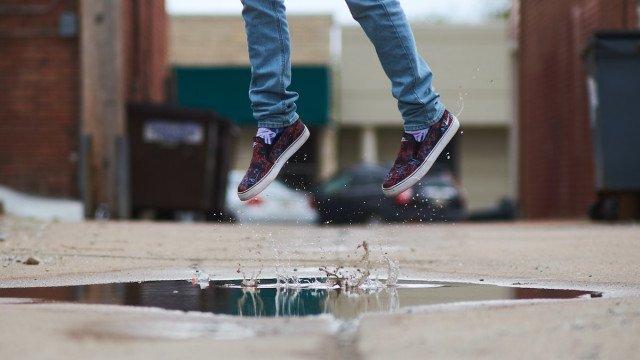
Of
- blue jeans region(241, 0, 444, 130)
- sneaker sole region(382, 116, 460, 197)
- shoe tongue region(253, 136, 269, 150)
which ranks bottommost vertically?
sneaker sole region(382, 116, 460, 197)

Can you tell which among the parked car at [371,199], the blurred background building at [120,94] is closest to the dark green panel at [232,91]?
the blurred background building at [120,94]

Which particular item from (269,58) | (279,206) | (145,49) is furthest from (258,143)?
(279,206)

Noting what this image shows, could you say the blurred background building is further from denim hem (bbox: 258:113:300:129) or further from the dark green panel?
the dark green panel

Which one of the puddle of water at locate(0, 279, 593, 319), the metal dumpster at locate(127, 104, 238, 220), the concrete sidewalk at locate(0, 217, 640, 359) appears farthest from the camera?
the metal dumpster at locate(127, 104, 238, 220)

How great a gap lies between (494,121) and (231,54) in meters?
8.93

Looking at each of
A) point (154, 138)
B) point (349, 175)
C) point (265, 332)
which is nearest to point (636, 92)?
point (154, 138)

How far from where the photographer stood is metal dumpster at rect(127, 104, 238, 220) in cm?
987

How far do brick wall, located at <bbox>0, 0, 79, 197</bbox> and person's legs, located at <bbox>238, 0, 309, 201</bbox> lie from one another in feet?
23.7

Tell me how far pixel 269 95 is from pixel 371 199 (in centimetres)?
1268

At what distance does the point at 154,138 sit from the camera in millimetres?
9891

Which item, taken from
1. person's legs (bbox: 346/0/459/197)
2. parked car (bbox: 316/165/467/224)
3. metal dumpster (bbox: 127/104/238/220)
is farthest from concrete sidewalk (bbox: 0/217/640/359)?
parked car (bbox: 316/165/467/224)

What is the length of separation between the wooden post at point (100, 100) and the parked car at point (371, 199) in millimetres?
6178

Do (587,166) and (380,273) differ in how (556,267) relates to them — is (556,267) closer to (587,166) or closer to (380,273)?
(380,273)

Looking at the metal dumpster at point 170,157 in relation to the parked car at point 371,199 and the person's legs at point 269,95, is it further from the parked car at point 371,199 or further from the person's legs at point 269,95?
the person's legs at point 269,95
